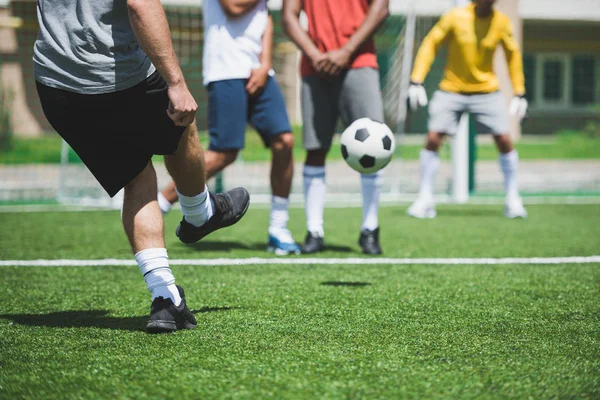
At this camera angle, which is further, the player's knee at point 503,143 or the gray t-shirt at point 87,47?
the player's knee at point 503,143

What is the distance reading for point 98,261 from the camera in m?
4.55

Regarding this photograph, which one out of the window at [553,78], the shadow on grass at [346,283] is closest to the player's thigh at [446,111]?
the shadow on grass at [346,283]

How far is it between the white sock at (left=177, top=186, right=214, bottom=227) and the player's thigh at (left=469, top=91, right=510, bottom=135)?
4.71 meters

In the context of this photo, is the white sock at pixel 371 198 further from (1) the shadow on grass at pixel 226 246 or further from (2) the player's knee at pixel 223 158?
(2) the player's knee at pixel 223 158

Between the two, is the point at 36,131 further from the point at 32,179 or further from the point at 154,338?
the point at 154,338

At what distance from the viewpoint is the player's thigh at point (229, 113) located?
478cm

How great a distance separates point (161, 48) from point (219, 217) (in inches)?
32.3

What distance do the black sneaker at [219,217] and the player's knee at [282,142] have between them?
154 centimetres

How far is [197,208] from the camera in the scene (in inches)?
122

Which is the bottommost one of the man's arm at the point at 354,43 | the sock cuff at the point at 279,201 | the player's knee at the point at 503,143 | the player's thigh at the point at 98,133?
the player's knee at the point at 503,143

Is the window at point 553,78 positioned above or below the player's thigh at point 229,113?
below

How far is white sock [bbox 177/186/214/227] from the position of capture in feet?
10.1

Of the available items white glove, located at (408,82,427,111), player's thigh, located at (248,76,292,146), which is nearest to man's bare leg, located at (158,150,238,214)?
player's thigh, located at (248,76,292,146)

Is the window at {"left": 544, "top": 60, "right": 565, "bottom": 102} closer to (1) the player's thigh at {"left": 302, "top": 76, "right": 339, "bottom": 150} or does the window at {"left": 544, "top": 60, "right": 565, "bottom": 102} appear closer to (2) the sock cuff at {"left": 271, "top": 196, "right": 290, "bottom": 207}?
(1) the player's thigh at {"left": 302, "top": 76, "right": 339, "bottom": 150}
